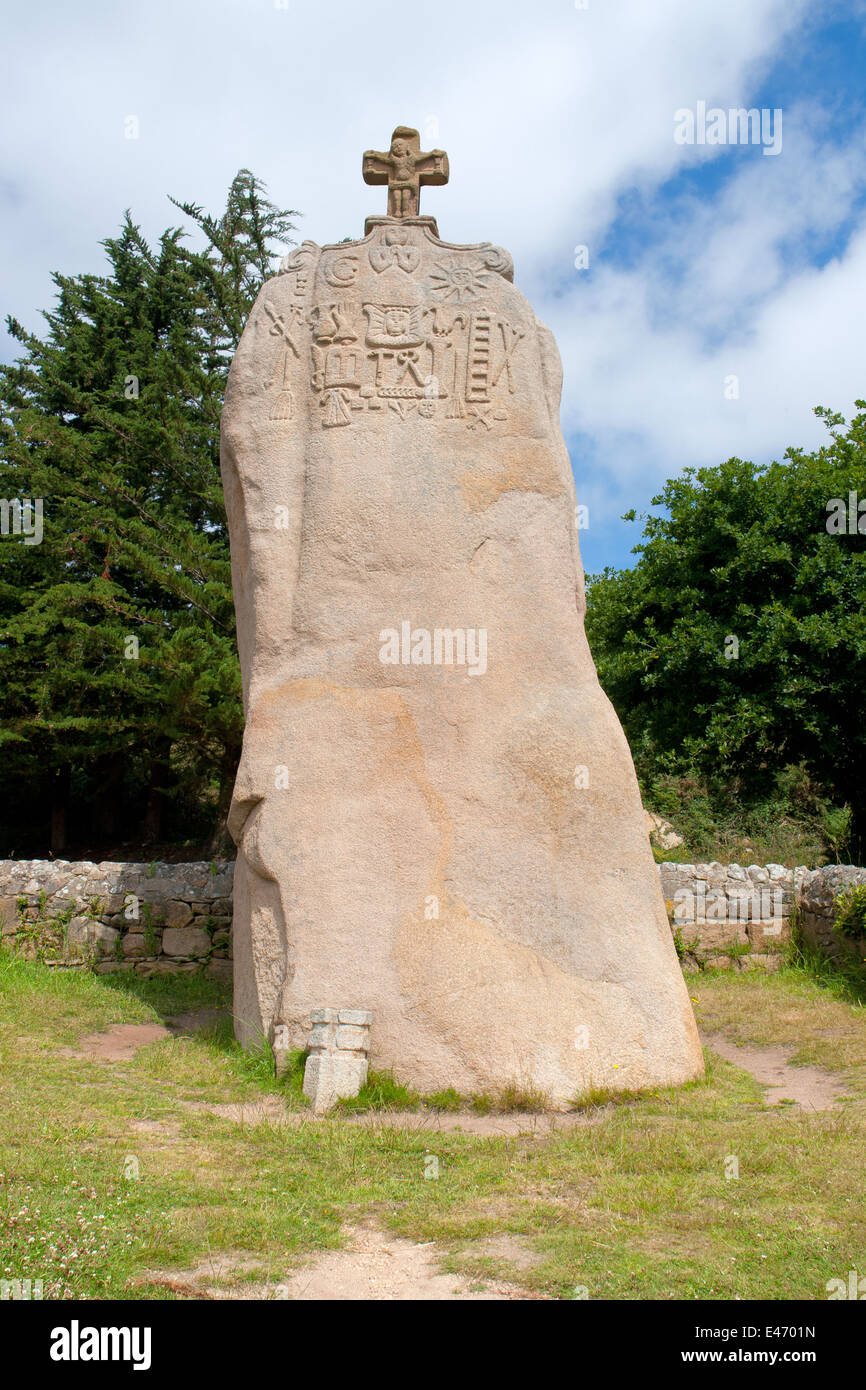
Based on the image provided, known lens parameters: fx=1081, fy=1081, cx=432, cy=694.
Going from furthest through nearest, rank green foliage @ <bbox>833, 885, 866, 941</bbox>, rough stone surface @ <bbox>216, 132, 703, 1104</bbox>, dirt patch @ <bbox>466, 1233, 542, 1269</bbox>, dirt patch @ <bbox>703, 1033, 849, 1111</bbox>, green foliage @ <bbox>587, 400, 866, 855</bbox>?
green foliage @ <bbox>587, 400, 866, 855</bbox> < green foliage @ <bbox>833, 885, 866, 941</bbox> < dirt patch @ <bbox>703, 1033, 849, 1111</bbox> < rough stone surface @ <bbox>216, 132, 703, 1104</bbox> < dirt patch @ <bbox>466, 1233, 542, 1269</bbox>

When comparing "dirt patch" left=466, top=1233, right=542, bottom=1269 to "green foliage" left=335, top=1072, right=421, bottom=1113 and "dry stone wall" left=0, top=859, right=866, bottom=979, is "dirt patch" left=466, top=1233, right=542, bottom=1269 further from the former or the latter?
"dry stone wall" left=0, top=859, right=866, bottom=979

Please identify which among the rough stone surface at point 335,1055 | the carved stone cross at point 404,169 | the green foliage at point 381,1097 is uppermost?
the carved stone cross at point 404,169

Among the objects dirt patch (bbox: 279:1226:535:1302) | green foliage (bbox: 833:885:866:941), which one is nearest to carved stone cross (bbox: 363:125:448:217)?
dirt patch (bbox: 279:1226:535:1302)

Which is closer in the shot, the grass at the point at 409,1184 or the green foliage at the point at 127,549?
the grass at the point at 409,1184

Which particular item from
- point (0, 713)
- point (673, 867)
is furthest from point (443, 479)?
point (0, 713)

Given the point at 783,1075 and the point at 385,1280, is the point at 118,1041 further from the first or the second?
the point at 783,1075

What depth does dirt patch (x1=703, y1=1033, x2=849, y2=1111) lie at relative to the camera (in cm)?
611

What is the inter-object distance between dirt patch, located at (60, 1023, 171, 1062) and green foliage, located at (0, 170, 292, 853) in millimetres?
6685

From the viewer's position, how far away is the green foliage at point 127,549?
1527 cm

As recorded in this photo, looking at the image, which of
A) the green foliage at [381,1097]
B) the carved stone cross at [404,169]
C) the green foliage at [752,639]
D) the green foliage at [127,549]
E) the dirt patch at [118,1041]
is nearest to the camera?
the green foliage at [381,1097]

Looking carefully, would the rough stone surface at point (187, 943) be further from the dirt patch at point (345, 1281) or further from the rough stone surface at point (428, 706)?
the dirt patch at point (345, 1281)

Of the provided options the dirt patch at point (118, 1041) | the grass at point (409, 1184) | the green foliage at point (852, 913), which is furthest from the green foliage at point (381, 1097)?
the green foliage at point (852, 913)

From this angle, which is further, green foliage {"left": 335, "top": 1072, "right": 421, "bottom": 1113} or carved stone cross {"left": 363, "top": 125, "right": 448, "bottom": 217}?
carved stone cross {"left": 363, "top": 125, "right": 448, "bottom": 217}

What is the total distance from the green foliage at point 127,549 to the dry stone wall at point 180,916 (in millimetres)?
4305
